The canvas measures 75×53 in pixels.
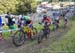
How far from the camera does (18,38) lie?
13.8 m

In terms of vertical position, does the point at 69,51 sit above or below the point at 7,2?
above

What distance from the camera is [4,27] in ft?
56.4

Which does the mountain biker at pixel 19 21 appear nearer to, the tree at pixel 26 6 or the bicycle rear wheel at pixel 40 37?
the bicycle rear wheel at pixel 40 37

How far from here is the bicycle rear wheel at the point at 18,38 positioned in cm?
1364

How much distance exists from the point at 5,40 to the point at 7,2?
59.4ft

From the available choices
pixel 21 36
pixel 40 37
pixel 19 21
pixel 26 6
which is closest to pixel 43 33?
pixel 40 37

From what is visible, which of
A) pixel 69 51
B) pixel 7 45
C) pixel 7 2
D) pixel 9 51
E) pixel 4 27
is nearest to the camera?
pixel 69 51

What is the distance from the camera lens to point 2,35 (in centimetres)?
1568

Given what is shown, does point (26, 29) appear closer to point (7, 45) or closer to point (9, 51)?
point (7, 45)

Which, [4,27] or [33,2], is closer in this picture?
[4,27]

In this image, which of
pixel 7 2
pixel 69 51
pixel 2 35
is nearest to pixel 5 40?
pixel 2 35

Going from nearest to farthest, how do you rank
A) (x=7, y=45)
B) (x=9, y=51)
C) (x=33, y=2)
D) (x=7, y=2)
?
(x=9, y=51) < (x=7, y=45) < (x=7, y=2) < (x=33, y=2)

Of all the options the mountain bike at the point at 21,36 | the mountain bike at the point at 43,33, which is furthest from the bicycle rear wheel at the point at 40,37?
the mountain bike at the point at 21,36

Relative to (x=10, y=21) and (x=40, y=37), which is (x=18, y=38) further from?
(x=10, y=21)
